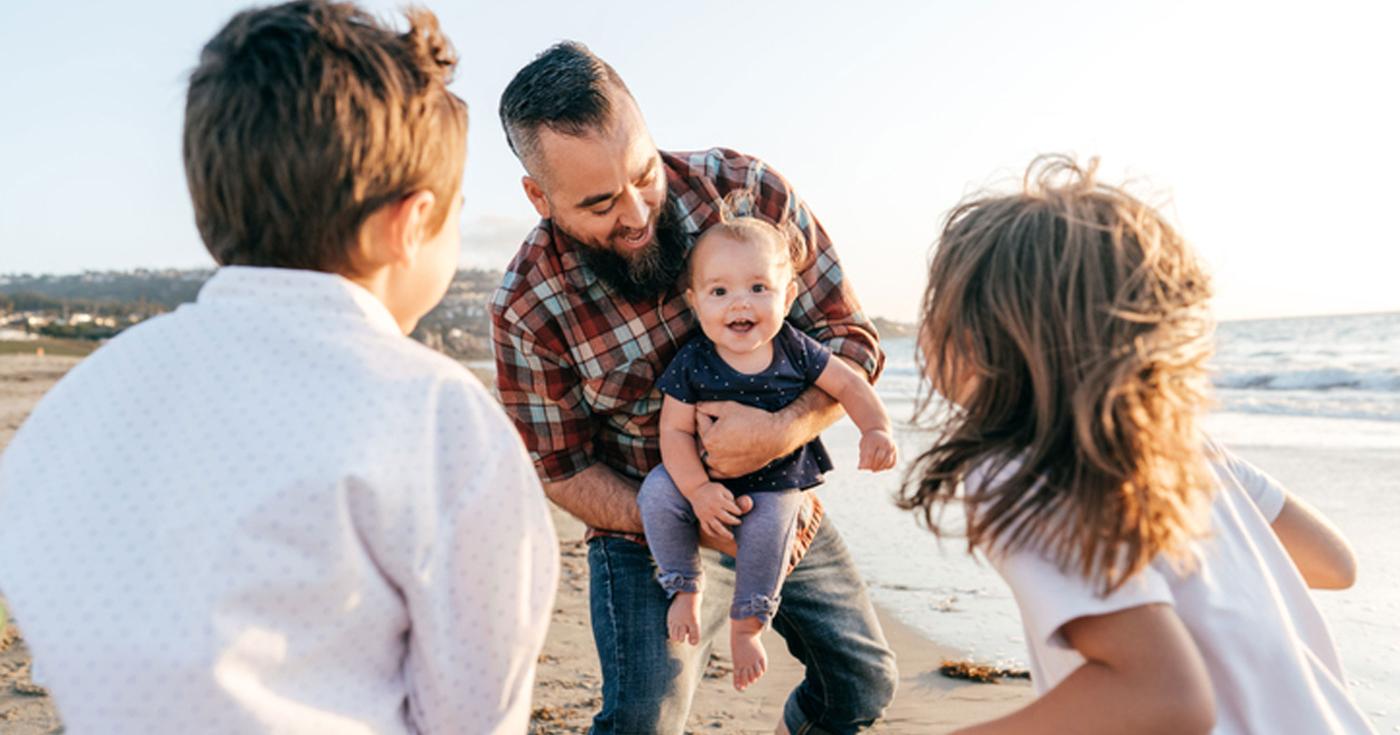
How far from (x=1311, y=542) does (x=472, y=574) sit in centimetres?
178

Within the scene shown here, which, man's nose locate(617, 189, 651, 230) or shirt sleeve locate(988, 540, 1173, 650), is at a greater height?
man's nose locate(617, 189, 651, 230)

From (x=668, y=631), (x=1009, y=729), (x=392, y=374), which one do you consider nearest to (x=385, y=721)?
(x=392, y=374)

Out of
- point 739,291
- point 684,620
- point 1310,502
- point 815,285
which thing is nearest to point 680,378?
point 739,291

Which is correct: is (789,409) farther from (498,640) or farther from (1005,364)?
(498,640)

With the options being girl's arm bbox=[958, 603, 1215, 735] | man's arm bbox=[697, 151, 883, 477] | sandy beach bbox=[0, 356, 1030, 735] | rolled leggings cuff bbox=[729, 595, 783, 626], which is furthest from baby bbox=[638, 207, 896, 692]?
girl's arm bbox=[958, 603, 1215, 735]

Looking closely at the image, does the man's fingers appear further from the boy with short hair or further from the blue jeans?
the boy with short hair

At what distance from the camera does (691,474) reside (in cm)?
324

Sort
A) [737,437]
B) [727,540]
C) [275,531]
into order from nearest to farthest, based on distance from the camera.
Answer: [275,531] → [737,437] → [727,540]

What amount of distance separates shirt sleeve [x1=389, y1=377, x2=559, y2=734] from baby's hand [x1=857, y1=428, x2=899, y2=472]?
5.54ft

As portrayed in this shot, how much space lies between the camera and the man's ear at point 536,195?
3.52m

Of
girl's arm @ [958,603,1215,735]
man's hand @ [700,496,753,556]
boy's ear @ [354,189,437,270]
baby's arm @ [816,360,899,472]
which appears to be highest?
boy's ear @ [354,189,437,270]

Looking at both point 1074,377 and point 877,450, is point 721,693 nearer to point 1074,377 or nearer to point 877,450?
point 877,450

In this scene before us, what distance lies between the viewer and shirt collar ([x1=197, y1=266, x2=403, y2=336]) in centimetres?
171

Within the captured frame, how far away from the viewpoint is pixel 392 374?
1637 mm
